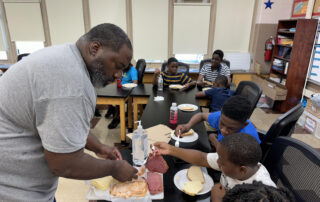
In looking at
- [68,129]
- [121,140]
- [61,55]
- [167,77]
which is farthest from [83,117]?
[167,77]

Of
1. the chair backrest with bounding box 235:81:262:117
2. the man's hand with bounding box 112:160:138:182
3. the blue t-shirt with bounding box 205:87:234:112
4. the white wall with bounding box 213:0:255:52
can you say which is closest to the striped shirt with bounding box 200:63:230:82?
the blue t-shirt with bounding box 205:87:234:112

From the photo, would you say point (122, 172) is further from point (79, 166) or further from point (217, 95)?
point (217, 95)

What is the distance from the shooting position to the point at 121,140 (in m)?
3.02

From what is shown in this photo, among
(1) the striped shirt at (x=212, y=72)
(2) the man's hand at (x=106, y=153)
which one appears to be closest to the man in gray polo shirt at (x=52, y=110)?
Answer: (2) the man's hand at (x=106, y=153)

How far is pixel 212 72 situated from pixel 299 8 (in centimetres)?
226

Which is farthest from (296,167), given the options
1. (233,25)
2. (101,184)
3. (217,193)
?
(233,25)

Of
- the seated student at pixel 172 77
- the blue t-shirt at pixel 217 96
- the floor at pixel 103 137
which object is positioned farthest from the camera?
the seated student at pixel 172 77

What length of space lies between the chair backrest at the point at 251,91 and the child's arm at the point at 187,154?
1.09 meters

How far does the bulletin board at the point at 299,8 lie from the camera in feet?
12.6

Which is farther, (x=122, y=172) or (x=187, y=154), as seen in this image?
(x=187, y=154)

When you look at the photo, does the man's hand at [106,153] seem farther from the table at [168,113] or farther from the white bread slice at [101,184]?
the table at [168,113]

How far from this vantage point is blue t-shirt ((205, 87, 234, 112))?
8.41 ft

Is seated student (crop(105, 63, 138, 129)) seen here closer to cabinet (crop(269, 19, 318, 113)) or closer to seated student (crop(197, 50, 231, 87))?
seated student (crop(197, 50, 231, 87))

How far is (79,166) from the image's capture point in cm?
72
